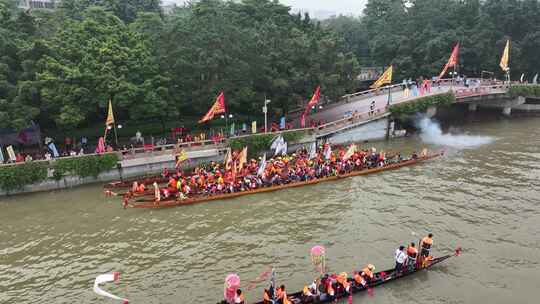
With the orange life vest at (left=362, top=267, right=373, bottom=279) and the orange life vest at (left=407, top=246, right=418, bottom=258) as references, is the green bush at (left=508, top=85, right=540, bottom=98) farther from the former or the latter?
the orange life vest at (left=362, top=267, right=373, bottom=279)

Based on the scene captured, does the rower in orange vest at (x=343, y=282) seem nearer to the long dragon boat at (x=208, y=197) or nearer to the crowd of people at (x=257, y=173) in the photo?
the long dragon boat at (x=208, y=197)

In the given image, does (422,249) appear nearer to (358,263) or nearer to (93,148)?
(358,263)

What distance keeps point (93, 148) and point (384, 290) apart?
25875 mm

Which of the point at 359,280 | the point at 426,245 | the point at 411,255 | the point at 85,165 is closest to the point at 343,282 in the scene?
the point at 359,280

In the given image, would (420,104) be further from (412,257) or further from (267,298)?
(267,298)

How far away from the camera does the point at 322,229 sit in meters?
23.7

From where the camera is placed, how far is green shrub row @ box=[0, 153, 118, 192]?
29438 millimetres

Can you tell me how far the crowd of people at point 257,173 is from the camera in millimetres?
27766

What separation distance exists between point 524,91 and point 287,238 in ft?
131

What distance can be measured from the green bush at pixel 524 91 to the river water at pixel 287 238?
69.1 feet

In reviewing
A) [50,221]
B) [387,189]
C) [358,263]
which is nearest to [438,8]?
[387,189]

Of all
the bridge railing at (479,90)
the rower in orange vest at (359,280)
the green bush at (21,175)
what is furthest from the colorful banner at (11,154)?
the bridge railing at (479,90)

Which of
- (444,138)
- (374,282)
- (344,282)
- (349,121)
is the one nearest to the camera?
(344,282)

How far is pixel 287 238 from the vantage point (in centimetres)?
2270
